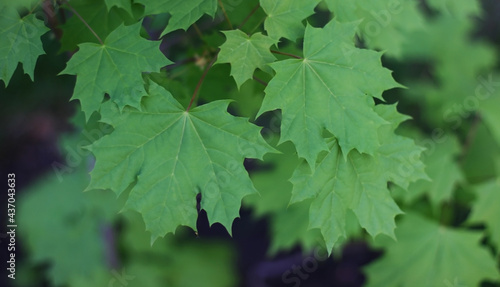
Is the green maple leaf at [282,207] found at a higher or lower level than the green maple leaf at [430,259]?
higher

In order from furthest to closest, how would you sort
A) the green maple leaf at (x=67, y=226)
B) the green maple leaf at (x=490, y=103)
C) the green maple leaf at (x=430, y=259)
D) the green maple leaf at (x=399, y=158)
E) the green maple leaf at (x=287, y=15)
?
1. the green maple leaf at (x=67, y=226)
2. the green maple leaf at (x=490, y=103)
3. the green maple leaf at (x=430, y=259)
4. the green maple leaf at (x=399, y=158)
5. the green maple leaf at (x=287, y=15)

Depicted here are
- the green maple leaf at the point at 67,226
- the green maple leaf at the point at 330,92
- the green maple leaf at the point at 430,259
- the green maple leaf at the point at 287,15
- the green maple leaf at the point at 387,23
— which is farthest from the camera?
the green maple leaf at the point at 67,226

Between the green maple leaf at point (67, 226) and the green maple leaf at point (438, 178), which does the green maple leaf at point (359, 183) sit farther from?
the green maple leaf at point (67, 226)

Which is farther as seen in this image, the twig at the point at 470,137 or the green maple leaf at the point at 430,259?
the twig at the point at 470,137

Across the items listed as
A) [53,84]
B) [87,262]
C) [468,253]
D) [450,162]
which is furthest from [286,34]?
[53,84]

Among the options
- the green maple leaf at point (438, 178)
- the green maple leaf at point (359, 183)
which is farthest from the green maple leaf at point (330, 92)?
the green maple leaf at point (438, 178)

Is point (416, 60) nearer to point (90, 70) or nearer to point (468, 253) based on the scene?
point (468, 253)

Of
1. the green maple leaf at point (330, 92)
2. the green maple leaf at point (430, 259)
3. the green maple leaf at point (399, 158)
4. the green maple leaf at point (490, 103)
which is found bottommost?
the green maple leaf at point (430, 259)
